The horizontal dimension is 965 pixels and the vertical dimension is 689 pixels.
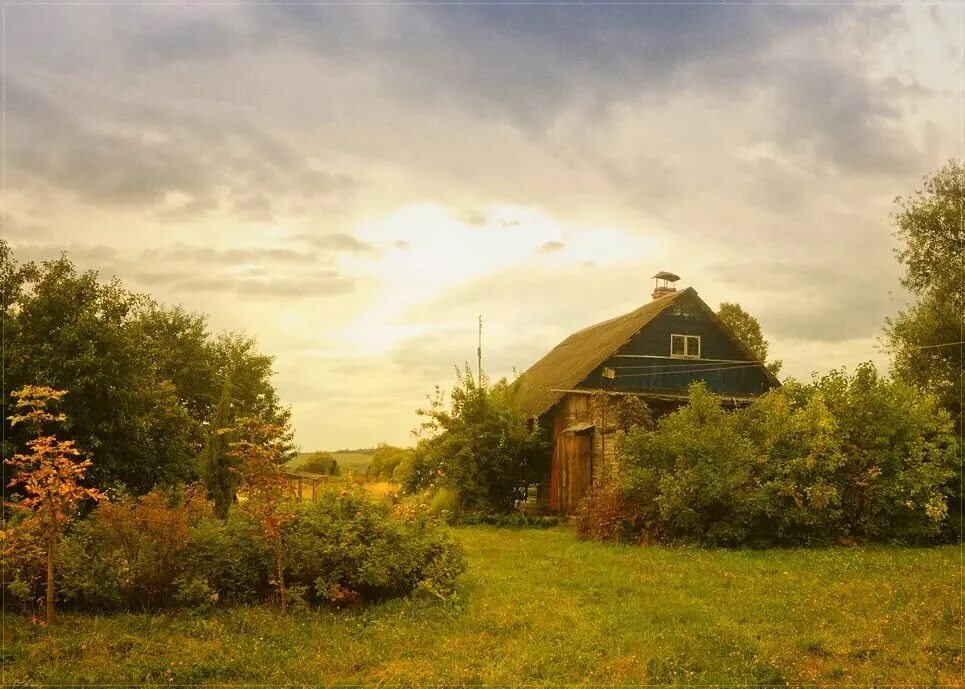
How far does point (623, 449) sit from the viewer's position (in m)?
17.7

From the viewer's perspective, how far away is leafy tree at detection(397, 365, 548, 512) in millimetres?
23891

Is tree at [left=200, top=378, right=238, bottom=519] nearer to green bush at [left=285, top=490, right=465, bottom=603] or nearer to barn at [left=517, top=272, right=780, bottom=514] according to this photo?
green bush at [left=285, top=490, right=465, bottom=603]

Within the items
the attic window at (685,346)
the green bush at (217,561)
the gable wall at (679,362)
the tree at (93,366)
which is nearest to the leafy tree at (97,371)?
the tree at (93,366)

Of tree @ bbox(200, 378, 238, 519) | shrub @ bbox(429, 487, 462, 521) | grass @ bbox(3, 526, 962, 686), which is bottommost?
shrub @ bbox(429, 487, 462, 521)

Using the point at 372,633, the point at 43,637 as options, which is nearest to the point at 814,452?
the point at 372,633

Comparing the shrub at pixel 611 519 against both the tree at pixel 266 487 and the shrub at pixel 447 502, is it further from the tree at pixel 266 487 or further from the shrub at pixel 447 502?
the tree at pixel 266 487

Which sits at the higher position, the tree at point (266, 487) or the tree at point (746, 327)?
the tree at point (746, 327)

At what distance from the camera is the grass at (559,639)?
292 inches

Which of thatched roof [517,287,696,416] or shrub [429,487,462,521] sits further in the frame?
thatched roof [517,287,696,416]

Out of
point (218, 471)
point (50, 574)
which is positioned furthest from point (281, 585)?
point (218, 471)

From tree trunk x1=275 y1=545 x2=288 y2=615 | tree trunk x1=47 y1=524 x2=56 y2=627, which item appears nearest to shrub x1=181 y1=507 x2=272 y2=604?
tree trunk x1=275 y1=545 x2=288 y2=615

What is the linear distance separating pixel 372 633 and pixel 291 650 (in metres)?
1.06

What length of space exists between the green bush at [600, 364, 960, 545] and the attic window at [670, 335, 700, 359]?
1047 centimetres

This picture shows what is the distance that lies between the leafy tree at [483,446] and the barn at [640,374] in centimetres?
114
